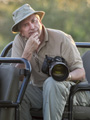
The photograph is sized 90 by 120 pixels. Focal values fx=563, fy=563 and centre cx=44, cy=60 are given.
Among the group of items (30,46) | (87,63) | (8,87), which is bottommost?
(87,63)

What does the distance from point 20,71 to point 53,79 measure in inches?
8.3

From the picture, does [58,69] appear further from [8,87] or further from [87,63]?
[87,63]

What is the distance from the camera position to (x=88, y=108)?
3680 mm

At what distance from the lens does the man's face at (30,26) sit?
13.2ft

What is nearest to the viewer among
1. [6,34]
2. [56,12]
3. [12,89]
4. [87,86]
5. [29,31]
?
[12,89]

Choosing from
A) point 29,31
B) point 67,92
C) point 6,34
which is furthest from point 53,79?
point 6,34

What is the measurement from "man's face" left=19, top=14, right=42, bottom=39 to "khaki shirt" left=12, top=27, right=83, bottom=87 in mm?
66

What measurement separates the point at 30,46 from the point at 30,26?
218 millimetres

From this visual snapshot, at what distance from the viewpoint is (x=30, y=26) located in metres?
4.04

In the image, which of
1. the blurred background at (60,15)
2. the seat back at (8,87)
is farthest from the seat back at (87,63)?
the blurred background at (60,15)

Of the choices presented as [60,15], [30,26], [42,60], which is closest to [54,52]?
[42,60]

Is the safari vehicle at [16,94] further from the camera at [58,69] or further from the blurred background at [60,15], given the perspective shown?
the blurred background at [60,15]

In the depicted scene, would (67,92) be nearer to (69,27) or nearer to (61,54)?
(61,54)

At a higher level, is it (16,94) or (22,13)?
(22,13)
